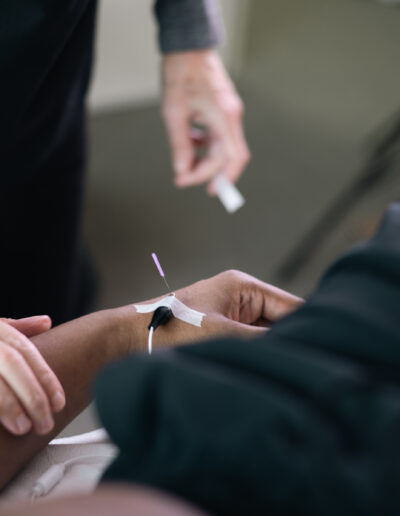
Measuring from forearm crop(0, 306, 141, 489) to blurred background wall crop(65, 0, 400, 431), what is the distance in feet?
3.27

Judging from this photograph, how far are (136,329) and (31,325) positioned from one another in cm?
13

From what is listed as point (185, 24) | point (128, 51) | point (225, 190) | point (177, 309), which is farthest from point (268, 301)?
point (128, 51)

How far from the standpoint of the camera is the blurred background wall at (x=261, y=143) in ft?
6.35

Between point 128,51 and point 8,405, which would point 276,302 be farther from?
point 128,51

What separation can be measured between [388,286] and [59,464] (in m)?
0.42

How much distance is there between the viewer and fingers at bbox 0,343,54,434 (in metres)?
0.59

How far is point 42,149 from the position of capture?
104cm

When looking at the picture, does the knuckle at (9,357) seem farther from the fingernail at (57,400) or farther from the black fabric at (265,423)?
the black fabric at (265,423)

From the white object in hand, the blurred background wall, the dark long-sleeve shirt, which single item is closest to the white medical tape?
the white object in hand

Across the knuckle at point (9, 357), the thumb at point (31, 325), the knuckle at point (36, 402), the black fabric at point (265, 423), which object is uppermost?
the black fabric at point (265, 423)

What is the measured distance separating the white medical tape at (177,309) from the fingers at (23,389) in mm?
184

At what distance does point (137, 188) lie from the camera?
2.17 meters

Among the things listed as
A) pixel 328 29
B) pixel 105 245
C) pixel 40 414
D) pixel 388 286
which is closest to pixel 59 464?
pixel 40 414

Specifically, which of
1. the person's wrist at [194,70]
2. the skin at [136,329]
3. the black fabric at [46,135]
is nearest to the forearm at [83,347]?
the skin at [136,329]
